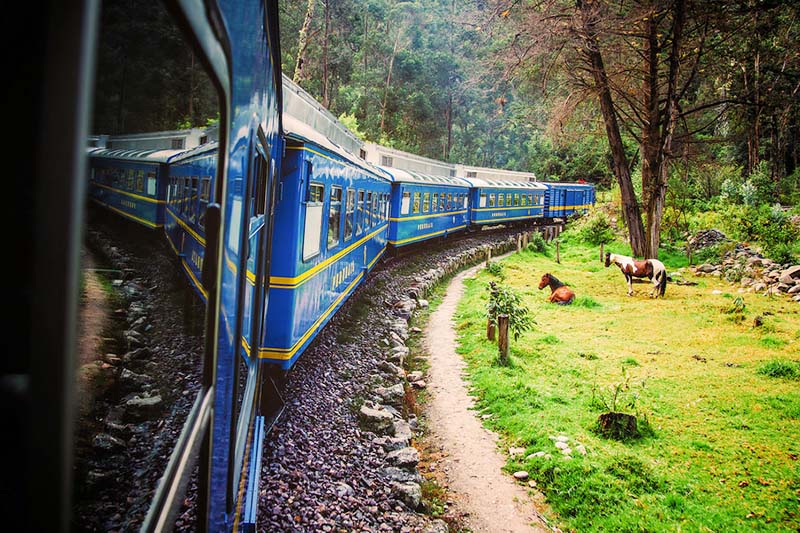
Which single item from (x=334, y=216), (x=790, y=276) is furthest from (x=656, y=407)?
(x=790, y=276)

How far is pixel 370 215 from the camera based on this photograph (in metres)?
11.0

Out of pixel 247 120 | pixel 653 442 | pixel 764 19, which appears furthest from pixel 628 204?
pixel 247 120

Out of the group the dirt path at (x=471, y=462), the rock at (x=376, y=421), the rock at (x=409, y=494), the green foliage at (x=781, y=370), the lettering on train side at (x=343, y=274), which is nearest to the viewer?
the rock at (x=409, y=494)

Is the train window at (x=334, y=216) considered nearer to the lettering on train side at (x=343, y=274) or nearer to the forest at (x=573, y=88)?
the lettering on train side at (x=343, y=274)

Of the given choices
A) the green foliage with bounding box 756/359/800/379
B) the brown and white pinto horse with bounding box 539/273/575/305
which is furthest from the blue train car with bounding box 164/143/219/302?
the brown and white pinto horse with bounding box 539/273/575/305

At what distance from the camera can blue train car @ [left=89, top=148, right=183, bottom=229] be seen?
873 millimetres

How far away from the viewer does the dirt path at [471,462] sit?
15.9 feet

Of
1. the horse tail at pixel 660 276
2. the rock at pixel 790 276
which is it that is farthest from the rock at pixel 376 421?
the rock at pixel 790 276

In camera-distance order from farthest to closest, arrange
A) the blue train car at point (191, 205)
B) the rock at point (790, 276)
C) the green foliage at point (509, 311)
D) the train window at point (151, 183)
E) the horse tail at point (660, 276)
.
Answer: the rock at point (790, 276)
the horse tail at point (660, 276)
the green foliage at point (509, 311)
the blue train car at point (191, 205)
the train window at point (151, 183)

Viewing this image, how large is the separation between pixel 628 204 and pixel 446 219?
6.45 meters

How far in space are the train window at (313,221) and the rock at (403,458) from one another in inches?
78.6

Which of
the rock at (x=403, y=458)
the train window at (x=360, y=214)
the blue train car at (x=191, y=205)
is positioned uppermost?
the train window at (x=360, y=214)

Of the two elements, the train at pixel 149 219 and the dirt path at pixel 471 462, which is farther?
the dirt path at pixel 471 462

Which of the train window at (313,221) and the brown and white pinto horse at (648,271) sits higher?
the train window at (313,221)
